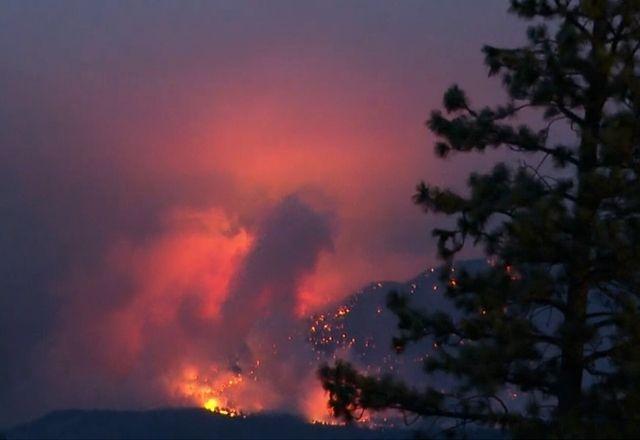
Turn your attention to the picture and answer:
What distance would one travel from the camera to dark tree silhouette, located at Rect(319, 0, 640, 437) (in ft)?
66.6

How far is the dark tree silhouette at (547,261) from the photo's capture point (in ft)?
66.6

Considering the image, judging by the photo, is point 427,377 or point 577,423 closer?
point 577,423

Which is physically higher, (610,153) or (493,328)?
(610,153)

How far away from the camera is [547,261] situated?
68.7 feet

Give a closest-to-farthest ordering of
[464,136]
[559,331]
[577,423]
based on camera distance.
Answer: [577,423] → [559,331] → [464,136]

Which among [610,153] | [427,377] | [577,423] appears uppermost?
[610,153]

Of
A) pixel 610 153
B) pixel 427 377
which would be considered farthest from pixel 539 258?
pixel 427 377

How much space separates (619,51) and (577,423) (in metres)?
6.53

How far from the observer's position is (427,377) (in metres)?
22.9

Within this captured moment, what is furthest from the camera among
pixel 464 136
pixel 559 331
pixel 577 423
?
pixel 464 136

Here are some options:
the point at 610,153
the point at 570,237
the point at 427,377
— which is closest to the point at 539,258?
the point at 570,237

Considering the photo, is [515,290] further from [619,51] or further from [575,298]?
[619,51]

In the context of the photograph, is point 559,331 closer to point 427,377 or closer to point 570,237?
point 570,237

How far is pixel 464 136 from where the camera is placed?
72.7 ft
